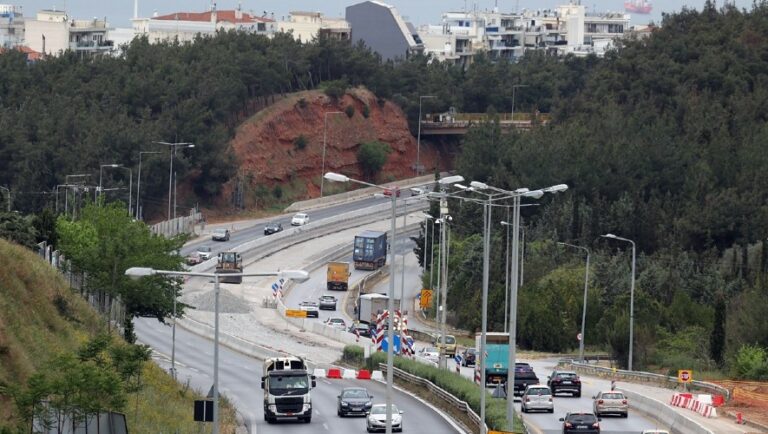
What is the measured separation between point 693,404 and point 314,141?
111 meters

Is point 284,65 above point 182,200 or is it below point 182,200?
above

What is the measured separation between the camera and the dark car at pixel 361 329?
331 feet

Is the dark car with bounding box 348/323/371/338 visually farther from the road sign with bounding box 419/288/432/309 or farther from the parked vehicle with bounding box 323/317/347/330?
the road sign with bounding box 419/288/432/309

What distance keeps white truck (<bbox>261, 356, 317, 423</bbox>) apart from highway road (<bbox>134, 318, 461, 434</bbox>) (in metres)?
0.36

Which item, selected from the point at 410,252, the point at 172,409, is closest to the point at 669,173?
the point at 410,252

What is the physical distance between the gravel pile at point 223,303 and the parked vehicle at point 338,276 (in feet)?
32.0

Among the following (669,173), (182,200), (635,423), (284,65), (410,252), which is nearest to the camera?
(635,423)

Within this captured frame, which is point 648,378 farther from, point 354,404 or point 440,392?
point 354,404

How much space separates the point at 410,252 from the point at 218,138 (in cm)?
2358

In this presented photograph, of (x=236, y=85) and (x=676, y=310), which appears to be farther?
(x=236, y=85)

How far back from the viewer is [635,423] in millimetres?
61156

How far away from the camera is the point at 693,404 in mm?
62469

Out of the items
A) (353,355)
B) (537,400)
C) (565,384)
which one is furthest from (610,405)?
(353,355)

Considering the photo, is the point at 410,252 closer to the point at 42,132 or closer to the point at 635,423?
the point at 42,132
